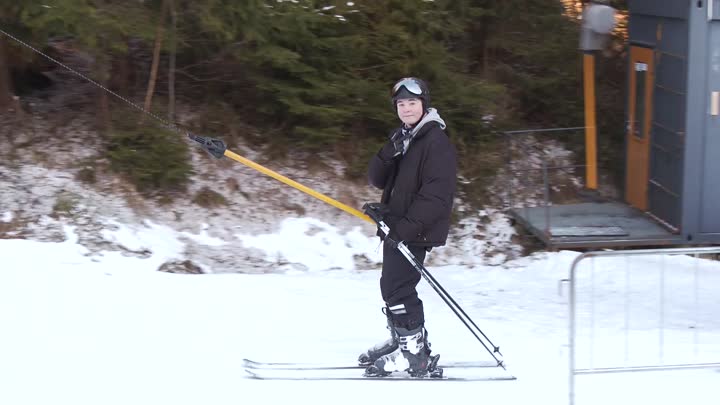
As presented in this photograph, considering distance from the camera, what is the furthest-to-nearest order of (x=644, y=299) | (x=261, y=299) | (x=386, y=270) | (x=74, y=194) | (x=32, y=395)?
(x=74, y=194)
(x=644, y=299)
(x=261, y=299)
(x=386, y=270)
(x=32, y=395)

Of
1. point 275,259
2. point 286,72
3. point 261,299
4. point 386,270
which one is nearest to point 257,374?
point 386,270

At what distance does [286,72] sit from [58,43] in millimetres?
2245

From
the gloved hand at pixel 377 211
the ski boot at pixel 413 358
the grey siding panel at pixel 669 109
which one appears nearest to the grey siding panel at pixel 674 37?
the grey siding panel at pixel 669 109

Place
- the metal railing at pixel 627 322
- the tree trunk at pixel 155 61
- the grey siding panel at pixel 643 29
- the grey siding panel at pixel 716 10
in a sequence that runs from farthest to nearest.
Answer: the grey siding panel at pixel 643 29 → the tree trunk at pixel 155 61 → the grey siding panel at pixel 716 10 → the metal railing at pixel 627 322

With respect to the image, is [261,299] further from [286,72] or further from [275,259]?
[286,72]

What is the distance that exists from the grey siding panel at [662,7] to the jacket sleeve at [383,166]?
14.7 feet

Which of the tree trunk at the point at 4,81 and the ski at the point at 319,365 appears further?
the tree trunk at the point at 4,81

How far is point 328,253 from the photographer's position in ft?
30.6

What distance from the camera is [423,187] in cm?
556

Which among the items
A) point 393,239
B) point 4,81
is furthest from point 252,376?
point 4,81

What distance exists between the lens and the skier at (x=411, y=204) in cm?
557

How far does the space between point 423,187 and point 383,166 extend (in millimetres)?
377

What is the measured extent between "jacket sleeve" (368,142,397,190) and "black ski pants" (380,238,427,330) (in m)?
0.41

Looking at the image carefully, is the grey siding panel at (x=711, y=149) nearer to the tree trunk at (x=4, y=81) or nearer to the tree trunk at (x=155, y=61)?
the tree trunk at (x=155, y=61)
